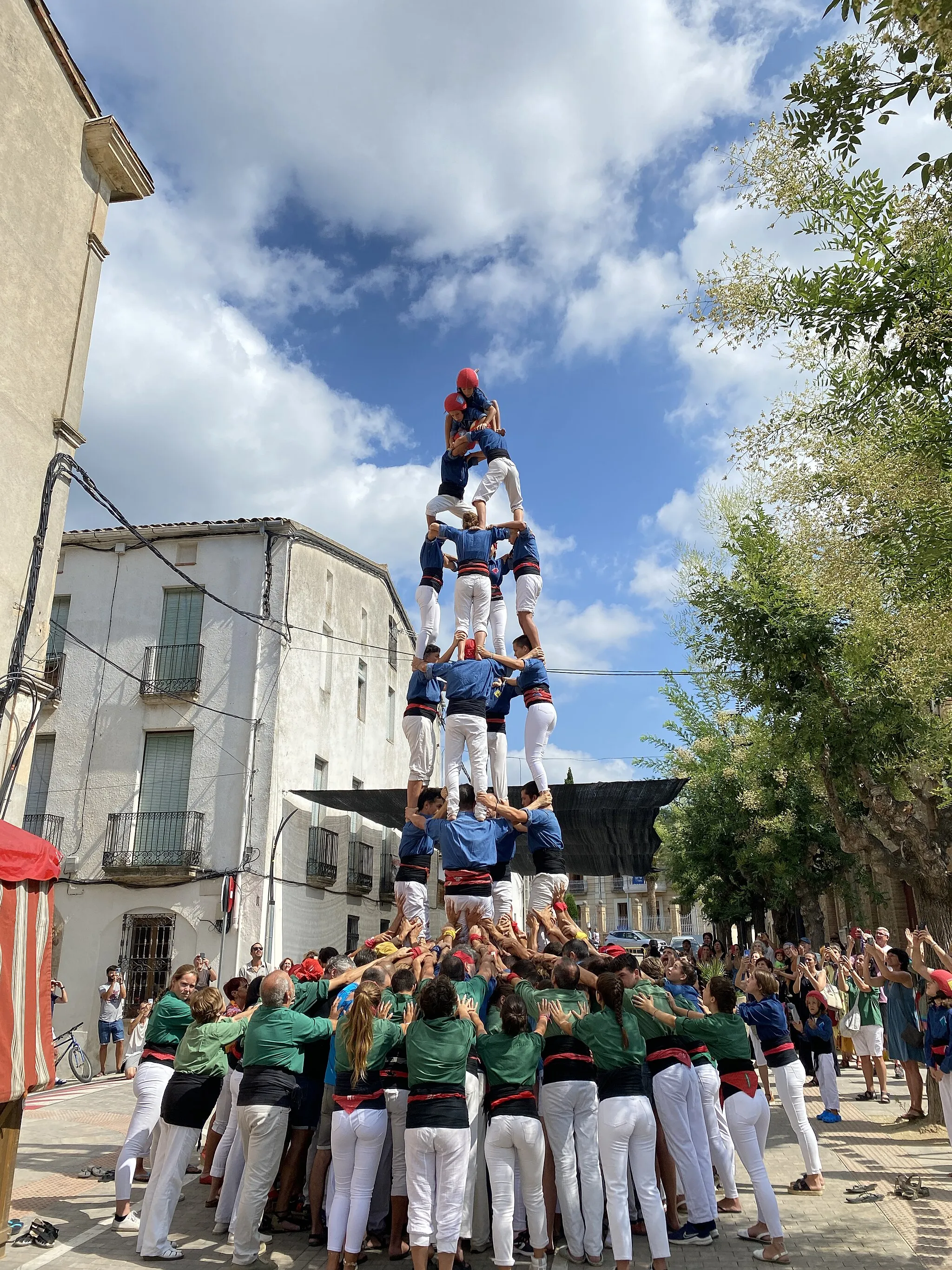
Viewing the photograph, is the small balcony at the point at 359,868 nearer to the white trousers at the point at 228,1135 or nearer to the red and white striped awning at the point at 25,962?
the white trousers at the point at 228,1135

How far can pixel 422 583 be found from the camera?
41.9 ft

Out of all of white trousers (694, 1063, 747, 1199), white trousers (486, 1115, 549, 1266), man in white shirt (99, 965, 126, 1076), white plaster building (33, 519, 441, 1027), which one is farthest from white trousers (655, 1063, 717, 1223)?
white plaster building (33, 519, 441, 1027)

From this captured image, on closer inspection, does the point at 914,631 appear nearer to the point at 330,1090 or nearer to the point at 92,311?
the point at 330,1090

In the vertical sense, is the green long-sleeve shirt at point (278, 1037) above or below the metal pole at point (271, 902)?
below

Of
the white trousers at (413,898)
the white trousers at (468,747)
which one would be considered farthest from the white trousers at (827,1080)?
the white trousers at (413,898)

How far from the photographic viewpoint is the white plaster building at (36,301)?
9.55 m

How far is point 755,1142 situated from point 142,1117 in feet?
15.0

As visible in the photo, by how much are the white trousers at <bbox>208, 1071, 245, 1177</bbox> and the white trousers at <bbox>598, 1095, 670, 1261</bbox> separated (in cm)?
299

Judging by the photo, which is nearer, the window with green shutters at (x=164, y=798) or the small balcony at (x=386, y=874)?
the window with green shutters at (x=164, y=798)

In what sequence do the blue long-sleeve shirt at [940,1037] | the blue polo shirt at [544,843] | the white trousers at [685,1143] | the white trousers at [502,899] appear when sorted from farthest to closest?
the blue polo shirt at [544,843]
the white trousers at [502,899]
the blue long-sleeve shirt at [940,1037]
the white trousers at [685,1143]

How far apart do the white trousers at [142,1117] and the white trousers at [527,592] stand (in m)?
7.13

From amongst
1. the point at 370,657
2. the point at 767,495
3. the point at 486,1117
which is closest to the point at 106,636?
the point at 370,657

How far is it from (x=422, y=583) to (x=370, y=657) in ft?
44.1

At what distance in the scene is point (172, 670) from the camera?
21219 mm
